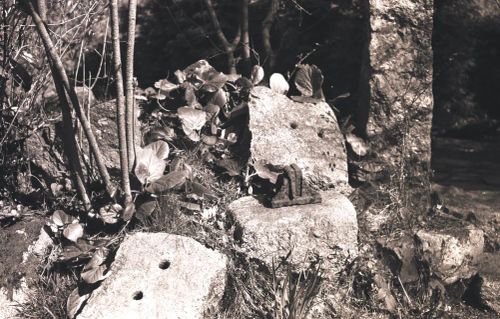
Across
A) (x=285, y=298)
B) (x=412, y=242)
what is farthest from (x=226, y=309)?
(x=412, y=242)

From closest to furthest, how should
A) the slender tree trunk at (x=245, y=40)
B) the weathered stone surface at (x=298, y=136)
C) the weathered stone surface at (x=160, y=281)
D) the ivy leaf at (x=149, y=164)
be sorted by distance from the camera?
the weathered stone surface at (x=160, y=281)
the ivy leaf at (x=149, y=164)
the weathered stone surface at (x=298, y=136)
the slender tree trunk at (x=245, y=40)

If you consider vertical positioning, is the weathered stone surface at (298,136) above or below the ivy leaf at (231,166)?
above

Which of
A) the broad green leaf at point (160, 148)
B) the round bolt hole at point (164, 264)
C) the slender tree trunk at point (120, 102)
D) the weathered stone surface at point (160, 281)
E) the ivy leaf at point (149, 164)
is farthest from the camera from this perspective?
the broad green leaf at point (160, 148)

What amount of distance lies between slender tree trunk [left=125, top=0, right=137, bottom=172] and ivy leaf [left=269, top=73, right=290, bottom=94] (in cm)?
123

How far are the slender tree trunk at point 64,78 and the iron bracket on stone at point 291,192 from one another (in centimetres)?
104

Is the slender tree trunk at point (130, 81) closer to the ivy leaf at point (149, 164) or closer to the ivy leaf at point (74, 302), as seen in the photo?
the ivy leaf at point (149, 164)

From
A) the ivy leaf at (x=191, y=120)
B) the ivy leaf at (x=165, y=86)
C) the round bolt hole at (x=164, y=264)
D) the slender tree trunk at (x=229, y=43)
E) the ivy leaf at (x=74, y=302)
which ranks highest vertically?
the slender tree trunk at (x=229, y=43)

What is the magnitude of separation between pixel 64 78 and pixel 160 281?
4.18ft

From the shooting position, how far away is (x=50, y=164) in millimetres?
4746

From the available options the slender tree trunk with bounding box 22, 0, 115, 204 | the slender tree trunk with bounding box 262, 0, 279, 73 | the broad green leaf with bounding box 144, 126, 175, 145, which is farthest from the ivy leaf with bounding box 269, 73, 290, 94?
the slender tree trunk with bounding box 22, 0, 115, 204

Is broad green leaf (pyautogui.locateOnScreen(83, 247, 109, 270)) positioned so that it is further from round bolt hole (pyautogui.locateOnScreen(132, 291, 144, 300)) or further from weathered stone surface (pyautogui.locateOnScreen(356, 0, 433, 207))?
weathered stone surface (pyautogui.locateOnScreen(356, 0, 433, 207))

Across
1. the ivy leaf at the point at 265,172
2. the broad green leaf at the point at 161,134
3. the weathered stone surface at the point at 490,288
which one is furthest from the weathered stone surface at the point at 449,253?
the broad green leaf at the point at 161,134

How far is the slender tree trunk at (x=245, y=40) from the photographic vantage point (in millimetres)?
5199

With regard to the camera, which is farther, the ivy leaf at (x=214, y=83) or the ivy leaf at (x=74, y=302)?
the ivy leaf at (x=214, y=83)
